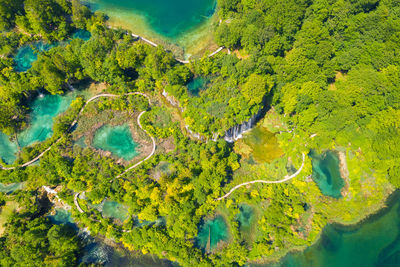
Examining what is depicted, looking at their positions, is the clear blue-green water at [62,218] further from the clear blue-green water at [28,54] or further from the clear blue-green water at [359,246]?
the clear blue-green water at [359,246]

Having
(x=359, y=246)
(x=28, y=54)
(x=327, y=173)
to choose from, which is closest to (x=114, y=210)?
(x=327, y=173)

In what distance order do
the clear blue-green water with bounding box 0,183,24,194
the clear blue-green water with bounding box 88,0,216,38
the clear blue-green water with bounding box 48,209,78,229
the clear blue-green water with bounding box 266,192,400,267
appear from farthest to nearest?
the clear blue-green water with bounding box 88,0,216,38 → the clear blue-green water with bounding box 0,183,24,194 → the clear blue-green water with bounding box 48,209,78,229 → the clear blue-green water with bounding box 266,192,400,267

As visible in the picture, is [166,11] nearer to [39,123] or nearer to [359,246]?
[39,123]

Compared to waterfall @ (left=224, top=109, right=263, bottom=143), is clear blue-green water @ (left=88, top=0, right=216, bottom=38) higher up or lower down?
higher up

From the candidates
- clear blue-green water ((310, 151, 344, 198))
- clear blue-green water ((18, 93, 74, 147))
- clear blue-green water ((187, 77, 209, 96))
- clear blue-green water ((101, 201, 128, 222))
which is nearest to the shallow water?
clear blue-green water ((310, 151, 344, 198))

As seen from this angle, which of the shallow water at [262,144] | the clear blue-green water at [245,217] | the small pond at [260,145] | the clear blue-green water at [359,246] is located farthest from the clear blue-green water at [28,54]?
the clear blue-green water at [359,246]

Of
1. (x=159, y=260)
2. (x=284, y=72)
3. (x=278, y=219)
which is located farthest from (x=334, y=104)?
(x=159, y=260)

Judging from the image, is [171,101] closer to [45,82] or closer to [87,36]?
[45,82]

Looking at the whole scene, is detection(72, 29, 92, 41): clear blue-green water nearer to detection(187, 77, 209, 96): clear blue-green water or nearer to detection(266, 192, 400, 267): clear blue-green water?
detection(187, 77, 209, 96): clear blue-green water
